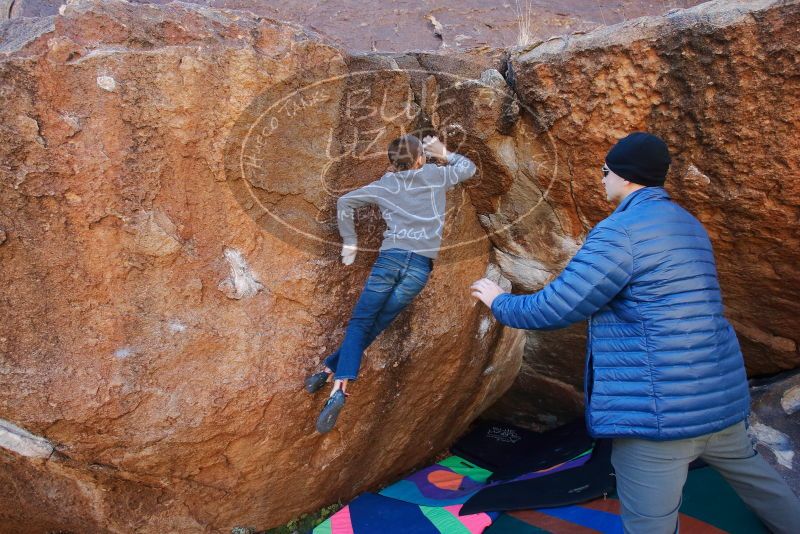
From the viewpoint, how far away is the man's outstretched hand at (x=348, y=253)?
8.67 feet

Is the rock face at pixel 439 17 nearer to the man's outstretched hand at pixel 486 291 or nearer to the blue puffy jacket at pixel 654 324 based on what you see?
the man's outstretched hand at pixel 486 291

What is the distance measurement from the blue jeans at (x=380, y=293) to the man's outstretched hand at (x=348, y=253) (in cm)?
16

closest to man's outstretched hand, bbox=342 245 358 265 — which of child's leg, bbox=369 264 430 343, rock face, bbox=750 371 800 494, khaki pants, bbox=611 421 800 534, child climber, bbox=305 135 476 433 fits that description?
child climber, bbox=305 135 476 433

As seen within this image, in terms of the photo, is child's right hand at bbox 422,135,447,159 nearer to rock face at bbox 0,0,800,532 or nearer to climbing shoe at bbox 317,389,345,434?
rock face at bbox 0,0,800,532

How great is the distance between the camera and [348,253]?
2.67m

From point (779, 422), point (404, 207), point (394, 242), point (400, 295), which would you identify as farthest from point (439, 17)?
point (779, 422)

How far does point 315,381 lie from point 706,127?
2.10 metres

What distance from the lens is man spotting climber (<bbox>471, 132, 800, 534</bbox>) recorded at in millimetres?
1736

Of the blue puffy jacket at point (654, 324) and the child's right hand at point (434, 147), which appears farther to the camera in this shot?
the child's right hand at point (434, 147)

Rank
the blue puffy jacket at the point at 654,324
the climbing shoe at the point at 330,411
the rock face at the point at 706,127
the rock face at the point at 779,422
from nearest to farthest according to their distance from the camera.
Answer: the blue puffy jacket at the point at 654,324 < the rock face at the point at 706,127 < the climbing shoe at the point at 330,411 < the rock face at the point at 779,422

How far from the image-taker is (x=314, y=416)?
284 cm

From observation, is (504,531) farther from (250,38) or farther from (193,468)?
(250,38)

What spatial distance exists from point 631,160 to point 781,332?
2.03 m

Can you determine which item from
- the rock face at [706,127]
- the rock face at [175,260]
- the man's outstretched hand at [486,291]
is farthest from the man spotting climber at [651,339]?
the rock face at [175,260]
